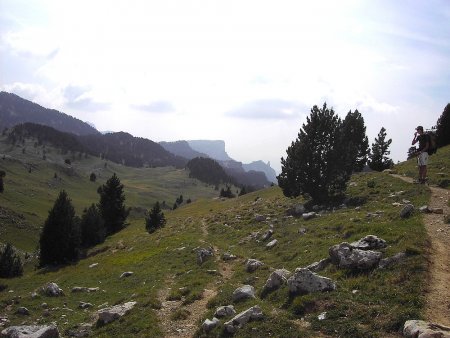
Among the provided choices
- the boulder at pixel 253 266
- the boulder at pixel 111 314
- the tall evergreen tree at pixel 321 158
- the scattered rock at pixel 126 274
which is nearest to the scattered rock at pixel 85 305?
→ the boulder at pixel 111 314

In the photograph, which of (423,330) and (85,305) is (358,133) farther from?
(423,330)

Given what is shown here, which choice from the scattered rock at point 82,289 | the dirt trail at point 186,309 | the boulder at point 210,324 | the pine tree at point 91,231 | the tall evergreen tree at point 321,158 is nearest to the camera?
the boulder at point 210,324

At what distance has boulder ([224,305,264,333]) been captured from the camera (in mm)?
15562

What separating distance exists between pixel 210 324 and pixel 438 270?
32.1ft

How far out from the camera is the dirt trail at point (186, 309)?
700 inches

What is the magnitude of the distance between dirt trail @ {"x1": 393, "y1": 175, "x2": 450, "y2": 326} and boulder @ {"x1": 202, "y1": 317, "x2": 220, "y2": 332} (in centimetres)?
812

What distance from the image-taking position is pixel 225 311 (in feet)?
57.6

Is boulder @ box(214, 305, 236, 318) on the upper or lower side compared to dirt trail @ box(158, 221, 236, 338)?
upper

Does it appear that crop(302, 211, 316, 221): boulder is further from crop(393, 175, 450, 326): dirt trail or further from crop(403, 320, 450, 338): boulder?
crop(403, 320, 450, 338): boulder

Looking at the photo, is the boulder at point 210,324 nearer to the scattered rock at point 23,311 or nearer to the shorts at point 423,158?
the scattered rock at point 23,311

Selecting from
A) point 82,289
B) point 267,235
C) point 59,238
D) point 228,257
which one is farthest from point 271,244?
point 59,238

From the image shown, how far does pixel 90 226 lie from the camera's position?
75500mm

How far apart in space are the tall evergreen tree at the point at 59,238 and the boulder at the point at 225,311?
45.8 metres

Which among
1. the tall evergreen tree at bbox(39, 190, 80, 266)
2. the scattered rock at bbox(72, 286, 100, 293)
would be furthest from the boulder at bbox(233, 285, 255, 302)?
the tall evergreen tree at bbox(39, 190, 80, 266)
